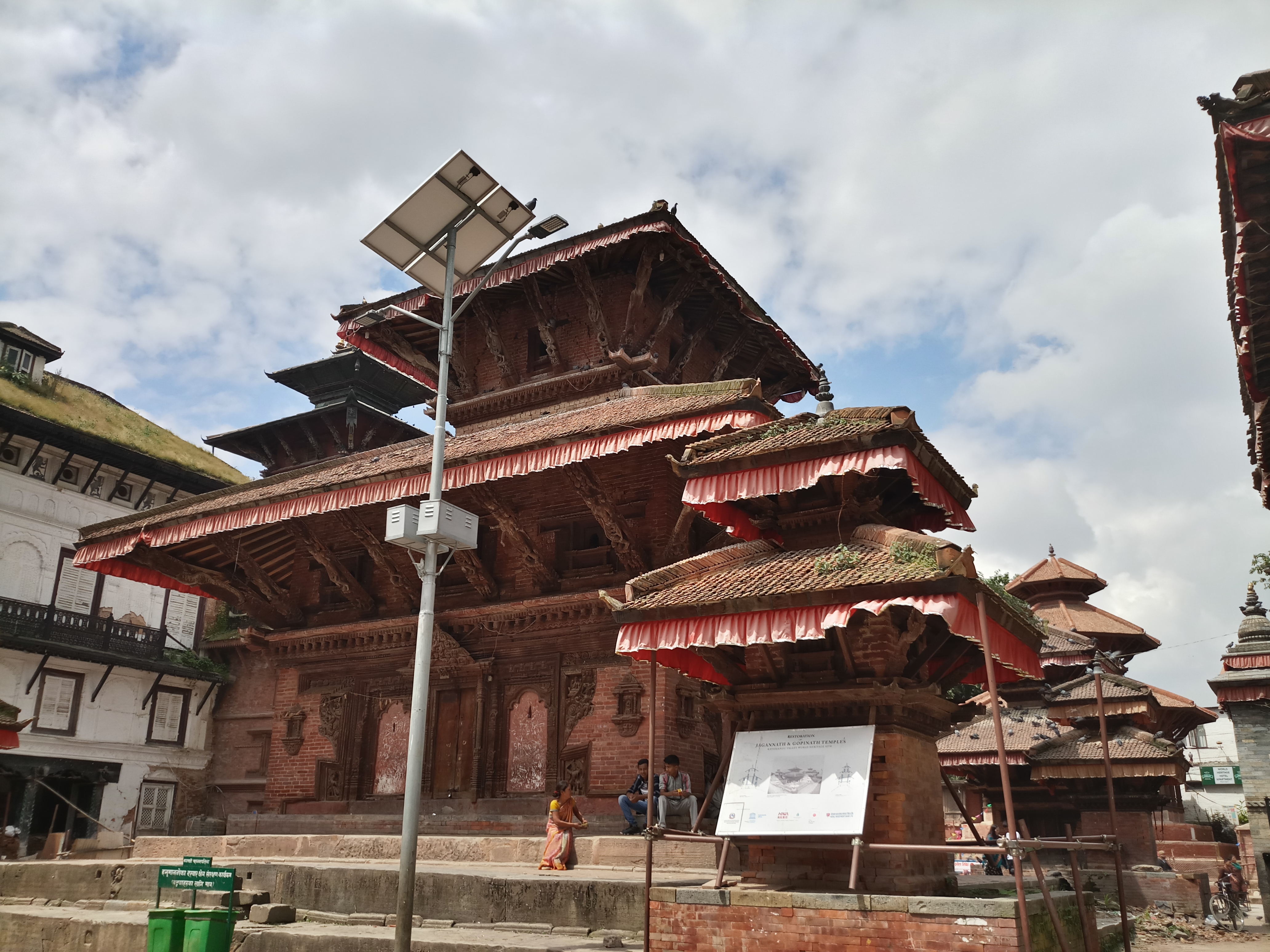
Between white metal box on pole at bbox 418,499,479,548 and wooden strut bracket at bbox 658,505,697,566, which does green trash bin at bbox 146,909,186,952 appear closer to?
white metal box on pole at bbox 418,499,479,548

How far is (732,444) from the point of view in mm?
10312

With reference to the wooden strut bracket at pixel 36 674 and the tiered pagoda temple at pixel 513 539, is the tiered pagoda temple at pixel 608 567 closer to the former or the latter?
the tiered pagoda temple at pixel 513 539

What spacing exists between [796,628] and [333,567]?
36.8ft

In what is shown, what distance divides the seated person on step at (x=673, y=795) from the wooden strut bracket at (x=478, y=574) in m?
4.63

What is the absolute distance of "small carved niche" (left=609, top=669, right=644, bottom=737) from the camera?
1424 cm

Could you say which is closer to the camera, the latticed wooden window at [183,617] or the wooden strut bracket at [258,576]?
the wooden strut bracket at [258,576]

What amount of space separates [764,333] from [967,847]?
13619mm

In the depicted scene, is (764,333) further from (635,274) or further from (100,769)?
(100,769)

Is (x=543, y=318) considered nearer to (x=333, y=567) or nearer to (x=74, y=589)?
(x=333, y=567)

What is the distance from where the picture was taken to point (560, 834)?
39.5 feet

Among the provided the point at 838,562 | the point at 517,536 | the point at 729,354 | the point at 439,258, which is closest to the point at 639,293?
the point at 729,354

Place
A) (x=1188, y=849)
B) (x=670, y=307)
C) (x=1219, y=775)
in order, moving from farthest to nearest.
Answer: (x=1219, y=775) → (x=1188, y=849) → (x=670, y=307)

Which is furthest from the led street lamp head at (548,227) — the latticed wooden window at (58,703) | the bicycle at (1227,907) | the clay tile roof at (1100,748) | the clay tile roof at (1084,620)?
the latticed wooden window at (58,703)

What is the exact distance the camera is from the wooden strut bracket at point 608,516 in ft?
47.0
